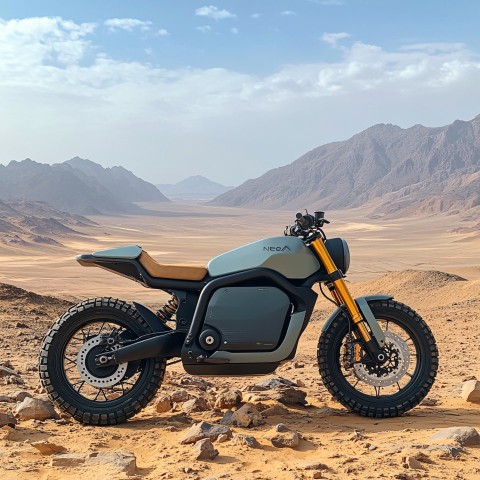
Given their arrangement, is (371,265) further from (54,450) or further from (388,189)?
(388,189)

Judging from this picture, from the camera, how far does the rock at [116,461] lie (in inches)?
153

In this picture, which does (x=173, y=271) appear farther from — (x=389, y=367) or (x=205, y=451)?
(x=389, y=367)

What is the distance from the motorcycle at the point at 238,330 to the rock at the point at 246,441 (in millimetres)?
665

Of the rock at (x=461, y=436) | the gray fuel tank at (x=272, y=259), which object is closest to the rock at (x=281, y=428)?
the rock at (x=461, y=436)

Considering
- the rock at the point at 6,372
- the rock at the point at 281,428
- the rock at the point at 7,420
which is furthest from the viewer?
the rock at the point at 6,372

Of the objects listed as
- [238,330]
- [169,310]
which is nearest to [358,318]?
[238,330]

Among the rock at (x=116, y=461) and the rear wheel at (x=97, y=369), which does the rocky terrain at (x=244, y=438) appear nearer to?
the rock at (x=116, y=461)

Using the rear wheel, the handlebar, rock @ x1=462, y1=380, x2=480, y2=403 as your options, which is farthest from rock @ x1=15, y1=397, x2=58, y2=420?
rock @ x1=462, y1=380, x2=480, y2=403

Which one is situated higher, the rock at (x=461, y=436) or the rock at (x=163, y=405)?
the rock at (x=461, y=436)

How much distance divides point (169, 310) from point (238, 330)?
0.66 meters

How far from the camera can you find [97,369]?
5.09m

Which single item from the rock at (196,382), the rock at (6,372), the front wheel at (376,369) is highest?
the front wheel at (376,369)

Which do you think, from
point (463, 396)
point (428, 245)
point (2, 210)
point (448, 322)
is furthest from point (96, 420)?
point (2, 210)

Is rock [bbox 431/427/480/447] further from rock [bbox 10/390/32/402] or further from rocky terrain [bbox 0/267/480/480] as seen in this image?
rock [bbox 10/390/32/402]
